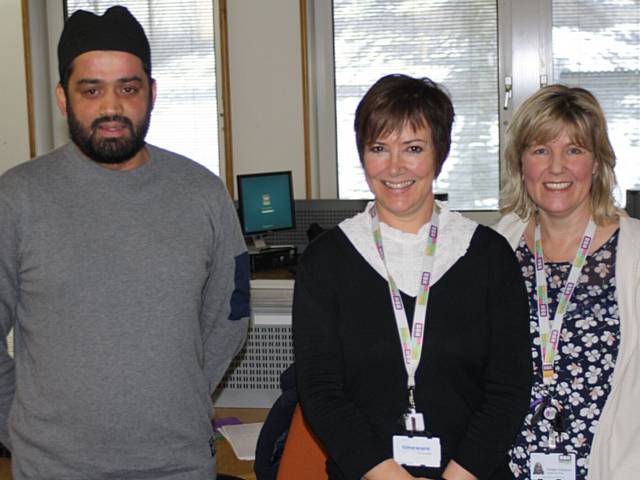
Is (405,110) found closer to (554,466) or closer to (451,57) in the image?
(554,466)

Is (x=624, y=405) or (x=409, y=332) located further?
(x=624, y=405)

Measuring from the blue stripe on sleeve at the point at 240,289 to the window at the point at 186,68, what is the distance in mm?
4435

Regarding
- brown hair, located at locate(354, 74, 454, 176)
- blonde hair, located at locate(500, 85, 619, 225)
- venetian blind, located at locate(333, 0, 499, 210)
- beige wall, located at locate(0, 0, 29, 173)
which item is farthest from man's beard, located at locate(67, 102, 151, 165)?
beige wall, located at locate(0, 0, 29, 173)

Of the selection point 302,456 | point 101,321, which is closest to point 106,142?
point 101,321

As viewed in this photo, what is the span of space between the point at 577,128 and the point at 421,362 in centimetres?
70

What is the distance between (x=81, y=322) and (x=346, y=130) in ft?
15.5

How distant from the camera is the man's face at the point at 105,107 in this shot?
5.81 ft

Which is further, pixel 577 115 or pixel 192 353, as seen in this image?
pixel 577 115

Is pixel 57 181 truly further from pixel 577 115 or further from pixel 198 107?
pixel 198 107

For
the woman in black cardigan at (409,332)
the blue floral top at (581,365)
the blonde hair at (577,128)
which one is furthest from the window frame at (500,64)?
the woman in black cardigan at (409,332)

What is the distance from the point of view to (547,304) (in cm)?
199

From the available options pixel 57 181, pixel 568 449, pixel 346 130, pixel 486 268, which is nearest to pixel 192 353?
pixel 57 181

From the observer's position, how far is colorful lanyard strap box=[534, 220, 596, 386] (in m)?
1.94

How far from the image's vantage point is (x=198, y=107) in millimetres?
6410
